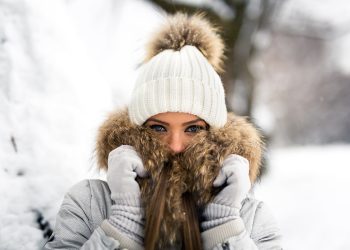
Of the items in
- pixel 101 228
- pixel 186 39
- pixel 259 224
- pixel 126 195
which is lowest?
pixel 259 224

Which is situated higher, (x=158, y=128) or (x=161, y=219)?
(x=158, y=128)

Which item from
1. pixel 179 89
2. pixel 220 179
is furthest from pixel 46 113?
pixel 220 179

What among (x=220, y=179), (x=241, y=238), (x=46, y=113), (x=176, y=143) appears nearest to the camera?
(x=241, y=238)

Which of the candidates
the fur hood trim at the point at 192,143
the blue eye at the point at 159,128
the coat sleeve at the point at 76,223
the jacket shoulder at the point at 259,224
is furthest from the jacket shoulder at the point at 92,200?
the jacket shoulder at the point at 259,224

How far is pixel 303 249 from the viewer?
136 inches

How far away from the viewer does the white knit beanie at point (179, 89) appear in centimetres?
193

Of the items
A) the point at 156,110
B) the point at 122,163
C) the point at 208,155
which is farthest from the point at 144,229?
the point at 156,110

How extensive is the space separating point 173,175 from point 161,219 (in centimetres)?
18

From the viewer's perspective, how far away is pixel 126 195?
1.70 meters

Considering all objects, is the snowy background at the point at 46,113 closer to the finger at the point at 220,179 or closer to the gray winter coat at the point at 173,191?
the gray winter coat at the point at 173,191

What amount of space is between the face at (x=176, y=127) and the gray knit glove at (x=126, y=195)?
7.3 inches

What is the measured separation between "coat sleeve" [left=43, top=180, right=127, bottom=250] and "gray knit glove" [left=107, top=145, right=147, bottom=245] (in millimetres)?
76

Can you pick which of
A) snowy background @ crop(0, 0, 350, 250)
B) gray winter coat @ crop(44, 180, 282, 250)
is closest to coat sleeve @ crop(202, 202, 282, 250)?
gray winter coat @ crop(44, 180, 282, 250)

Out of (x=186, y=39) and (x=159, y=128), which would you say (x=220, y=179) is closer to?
(x=159, y=128)
